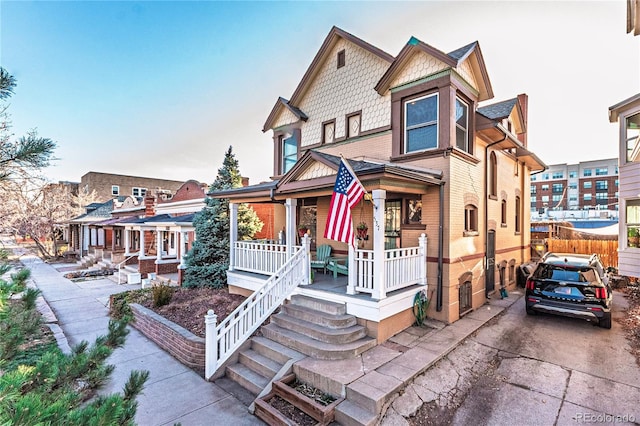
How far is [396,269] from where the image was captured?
7.13 metres

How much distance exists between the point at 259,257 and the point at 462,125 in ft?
24.0

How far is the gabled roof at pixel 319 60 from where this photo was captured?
9.58m

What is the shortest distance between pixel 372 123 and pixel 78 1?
8.80 meters

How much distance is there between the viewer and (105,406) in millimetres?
2080

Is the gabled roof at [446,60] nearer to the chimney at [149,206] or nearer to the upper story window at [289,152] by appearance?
the upper story window at [289,152]

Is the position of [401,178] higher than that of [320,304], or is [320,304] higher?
[401,178]

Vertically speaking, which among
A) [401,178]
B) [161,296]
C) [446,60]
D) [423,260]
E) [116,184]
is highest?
[116,184]

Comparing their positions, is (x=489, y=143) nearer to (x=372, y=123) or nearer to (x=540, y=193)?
(x=372, y=123)

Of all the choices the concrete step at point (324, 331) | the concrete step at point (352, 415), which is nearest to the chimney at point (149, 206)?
the concrete step at point (324, 331)

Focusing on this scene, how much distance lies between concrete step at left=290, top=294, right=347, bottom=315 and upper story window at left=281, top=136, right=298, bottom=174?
6.02 meters

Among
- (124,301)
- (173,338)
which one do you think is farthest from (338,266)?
(124,301)

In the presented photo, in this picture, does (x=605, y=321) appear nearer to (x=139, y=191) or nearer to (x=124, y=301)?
(x=124, y=301)

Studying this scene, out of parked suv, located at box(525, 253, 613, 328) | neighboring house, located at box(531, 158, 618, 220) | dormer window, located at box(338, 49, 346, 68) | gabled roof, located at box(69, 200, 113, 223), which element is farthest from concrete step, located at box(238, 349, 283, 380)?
neighboring house, located at box(531, 158, 618, 220)

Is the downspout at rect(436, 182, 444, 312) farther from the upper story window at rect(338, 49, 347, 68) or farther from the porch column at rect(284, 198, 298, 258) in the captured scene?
the upper story window at rect(338, 49, 347, 68)
